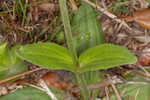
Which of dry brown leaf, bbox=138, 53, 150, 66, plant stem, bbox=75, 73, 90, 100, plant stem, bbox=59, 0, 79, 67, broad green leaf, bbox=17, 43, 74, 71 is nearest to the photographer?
plant stem, bbox=59, 0, 79, 67

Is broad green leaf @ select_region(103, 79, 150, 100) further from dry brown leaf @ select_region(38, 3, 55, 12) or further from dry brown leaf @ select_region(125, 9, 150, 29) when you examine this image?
dry brown leaf @ select_region(38, 3, 55, 12)

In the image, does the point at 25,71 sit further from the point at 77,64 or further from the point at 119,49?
the point at 119,49

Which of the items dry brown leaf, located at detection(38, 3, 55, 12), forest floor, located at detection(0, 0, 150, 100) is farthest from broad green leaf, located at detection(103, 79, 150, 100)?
dry brown leaf, located at detection(38, 3, 55, 12)

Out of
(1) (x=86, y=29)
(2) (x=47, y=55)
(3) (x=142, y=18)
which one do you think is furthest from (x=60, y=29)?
(3) (x=142, y=18)

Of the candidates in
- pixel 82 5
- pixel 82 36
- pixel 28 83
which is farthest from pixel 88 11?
pixel 28 83

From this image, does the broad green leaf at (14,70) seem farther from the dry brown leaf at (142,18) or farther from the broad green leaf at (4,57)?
the dry brown leaf at (142,18)

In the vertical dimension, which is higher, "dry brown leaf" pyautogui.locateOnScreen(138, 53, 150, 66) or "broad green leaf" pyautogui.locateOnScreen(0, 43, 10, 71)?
"broad green leaf" pyautogui.locateOnScreen(0, 43, 10, 71)

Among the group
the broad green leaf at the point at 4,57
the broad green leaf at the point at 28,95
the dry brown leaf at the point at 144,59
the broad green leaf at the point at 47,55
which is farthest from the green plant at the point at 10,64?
the dry brown leaf at the point at 144,59
